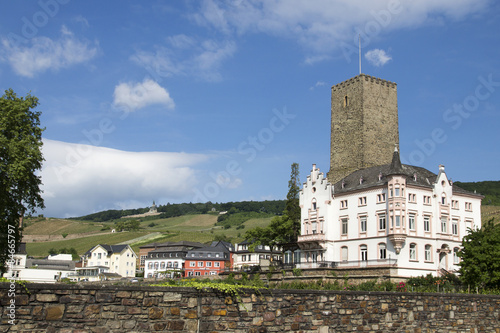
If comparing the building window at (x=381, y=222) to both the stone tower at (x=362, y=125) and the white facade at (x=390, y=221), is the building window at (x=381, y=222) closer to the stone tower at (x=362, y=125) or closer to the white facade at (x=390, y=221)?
the white facade at (x=390, y=221)

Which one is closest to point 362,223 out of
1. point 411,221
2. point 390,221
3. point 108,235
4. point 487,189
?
point 390,221

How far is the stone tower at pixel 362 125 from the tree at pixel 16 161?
4371 centimetres

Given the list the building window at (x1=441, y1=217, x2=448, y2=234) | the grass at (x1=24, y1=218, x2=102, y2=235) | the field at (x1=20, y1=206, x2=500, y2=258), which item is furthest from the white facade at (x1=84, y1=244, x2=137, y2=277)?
the building window at (x1=441, y1=217, x2=448, y2=234)

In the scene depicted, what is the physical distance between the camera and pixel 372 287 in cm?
4659

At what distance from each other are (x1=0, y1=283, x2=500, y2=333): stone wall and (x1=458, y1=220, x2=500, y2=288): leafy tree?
17075 mm

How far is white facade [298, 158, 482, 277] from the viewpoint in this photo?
51344 mm

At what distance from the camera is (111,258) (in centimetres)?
12344

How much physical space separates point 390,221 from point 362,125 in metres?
20.0

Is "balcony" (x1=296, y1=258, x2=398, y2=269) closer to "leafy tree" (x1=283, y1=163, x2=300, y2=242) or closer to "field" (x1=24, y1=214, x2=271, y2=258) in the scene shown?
"leafy tree" (x1=283, y1=163, x2=300, y2=242)

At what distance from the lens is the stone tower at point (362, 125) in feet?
224

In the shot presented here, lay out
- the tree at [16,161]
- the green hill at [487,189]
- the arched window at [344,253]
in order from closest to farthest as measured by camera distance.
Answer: the tree at [16,161] → the arched window at [344,253] → the green hill at [487,189]

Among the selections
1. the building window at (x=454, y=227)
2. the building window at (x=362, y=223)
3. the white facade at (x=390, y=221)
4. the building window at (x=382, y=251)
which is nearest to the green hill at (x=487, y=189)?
the white facade at (x=390, y=221)

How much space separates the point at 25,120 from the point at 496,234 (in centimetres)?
3307

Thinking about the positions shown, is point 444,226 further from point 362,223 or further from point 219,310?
point 219,310
